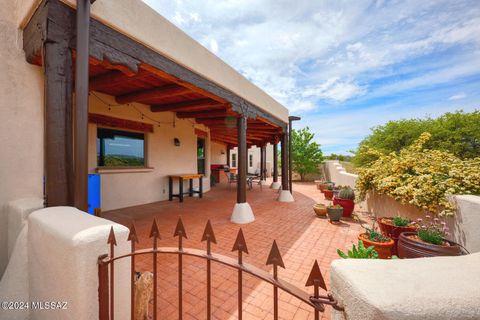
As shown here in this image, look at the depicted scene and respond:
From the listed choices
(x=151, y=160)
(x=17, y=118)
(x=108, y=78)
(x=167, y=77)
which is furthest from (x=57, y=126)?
(x=151, y=160)

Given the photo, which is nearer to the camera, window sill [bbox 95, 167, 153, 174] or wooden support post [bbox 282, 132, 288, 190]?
window sill [bbox 95, 167, 153, 174]

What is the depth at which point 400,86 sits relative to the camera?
1144 centimetres

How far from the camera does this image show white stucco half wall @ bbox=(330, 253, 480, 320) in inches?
28.2

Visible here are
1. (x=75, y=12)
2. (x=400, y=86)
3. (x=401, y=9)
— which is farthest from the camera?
(x=400, y=86)

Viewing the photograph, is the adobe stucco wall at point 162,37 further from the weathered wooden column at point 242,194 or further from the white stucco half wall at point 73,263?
the white stucco half wall at point 73,263

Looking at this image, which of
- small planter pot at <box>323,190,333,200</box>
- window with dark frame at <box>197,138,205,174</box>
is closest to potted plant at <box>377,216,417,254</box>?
small planter pot at <box>323,190,333,200</box>

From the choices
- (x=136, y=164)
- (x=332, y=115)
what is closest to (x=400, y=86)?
(x=136, y=164)

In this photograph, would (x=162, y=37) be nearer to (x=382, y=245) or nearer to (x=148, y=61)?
(x=148, y=61)

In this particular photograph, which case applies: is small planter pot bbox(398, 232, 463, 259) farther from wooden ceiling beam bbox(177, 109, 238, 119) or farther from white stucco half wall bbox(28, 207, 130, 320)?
wooden ceiling beam bbox(177, 109, 238, 119)

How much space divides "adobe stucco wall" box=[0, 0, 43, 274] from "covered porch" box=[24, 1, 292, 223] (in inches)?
6.9

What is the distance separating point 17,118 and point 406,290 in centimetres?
374

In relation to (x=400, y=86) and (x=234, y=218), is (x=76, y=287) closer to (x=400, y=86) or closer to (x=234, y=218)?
(x=234, y=218)

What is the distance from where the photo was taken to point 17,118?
90.3 inches

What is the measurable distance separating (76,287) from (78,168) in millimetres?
1301
